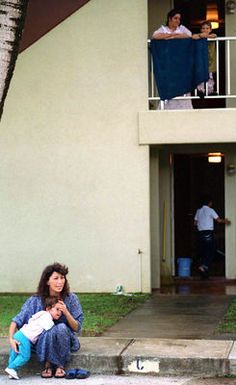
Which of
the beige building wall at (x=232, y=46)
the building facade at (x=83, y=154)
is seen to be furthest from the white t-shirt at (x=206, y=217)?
the beige building wall at (x=232, y=46)

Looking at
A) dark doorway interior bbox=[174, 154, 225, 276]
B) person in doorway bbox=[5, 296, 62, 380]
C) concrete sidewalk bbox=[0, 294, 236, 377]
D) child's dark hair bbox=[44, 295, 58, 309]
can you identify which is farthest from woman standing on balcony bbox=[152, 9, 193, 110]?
person in doorway bbox=[5, 296, 62, 380]

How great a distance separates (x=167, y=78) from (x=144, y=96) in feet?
1.94

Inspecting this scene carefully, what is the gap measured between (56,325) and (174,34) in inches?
258

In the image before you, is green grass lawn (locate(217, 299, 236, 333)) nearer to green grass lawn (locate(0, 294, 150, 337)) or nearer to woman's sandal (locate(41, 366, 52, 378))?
green grass lawn (locate(0, 294, 150, 337))

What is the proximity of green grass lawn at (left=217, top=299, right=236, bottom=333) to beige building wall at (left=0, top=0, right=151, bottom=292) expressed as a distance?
7.42 ft

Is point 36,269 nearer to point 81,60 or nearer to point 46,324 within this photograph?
point 81,60

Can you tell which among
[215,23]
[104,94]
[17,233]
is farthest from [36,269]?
[215,23]

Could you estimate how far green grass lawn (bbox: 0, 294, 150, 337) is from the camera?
10.7 meters

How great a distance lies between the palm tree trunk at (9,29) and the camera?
8.90 m

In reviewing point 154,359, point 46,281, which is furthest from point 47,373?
point 154,359

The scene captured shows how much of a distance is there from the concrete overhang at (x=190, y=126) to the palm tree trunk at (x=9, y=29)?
202 inches

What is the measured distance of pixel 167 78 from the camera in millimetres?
13664

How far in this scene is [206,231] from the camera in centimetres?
1586

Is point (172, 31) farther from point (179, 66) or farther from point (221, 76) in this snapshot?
point (221, 76)
